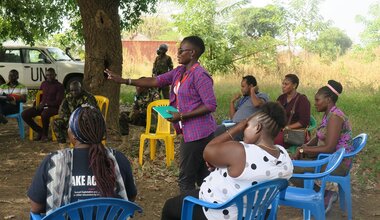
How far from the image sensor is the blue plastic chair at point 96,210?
6.90ft

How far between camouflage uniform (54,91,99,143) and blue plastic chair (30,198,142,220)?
3951 millimetres

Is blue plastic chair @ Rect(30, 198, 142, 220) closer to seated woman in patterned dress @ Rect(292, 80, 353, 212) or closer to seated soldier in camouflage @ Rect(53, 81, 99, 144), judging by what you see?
seated woman in patterned dress @ Rect(292, 80, 353, 212)

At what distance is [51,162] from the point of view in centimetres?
226

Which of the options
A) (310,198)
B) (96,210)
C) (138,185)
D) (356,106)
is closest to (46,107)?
(138,185)

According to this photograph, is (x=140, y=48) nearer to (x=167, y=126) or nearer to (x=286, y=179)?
(x=167, y=126)

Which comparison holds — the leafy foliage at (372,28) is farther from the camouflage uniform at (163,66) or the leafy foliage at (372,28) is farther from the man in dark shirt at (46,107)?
the man in dark shirt at (46,107)

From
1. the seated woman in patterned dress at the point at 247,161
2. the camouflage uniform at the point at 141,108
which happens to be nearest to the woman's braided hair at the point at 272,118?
the seated woman in patterned dress at the point at 247,161

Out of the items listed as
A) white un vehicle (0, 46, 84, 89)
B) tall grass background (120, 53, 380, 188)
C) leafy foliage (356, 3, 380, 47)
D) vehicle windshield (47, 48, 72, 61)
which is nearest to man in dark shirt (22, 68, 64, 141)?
tall grass background (120, 53, 380, 188)

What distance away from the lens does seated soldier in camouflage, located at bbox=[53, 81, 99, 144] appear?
6.18 meters

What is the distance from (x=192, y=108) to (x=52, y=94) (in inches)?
185

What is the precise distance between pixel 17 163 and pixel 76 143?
431cm

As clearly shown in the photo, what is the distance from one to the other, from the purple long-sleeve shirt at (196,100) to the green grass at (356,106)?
2629 mm

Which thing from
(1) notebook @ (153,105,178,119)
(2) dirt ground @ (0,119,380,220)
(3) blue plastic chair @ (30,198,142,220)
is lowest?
(2) dirt ground @ (0,119,380,220)

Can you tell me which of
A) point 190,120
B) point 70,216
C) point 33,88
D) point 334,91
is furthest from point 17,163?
point 33,88
